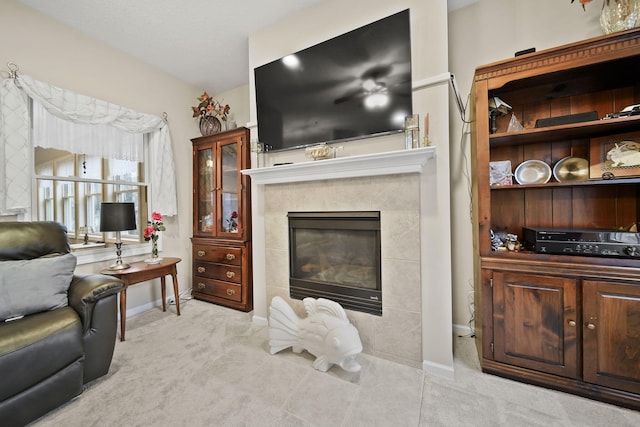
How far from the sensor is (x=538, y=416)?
48.3 inches

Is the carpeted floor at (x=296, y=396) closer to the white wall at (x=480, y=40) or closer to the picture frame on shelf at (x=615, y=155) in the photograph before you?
the white wall at (x=480, y=40)

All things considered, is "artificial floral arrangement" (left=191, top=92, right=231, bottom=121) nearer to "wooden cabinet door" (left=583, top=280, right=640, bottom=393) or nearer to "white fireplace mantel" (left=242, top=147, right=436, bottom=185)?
"white fireplace mantel" (left=242, top=147, right=436, bottom=185)

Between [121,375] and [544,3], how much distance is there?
400 cm

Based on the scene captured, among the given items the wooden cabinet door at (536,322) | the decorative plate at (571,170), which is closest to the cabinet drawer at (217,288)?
the wooden cabinet door at (536,322)

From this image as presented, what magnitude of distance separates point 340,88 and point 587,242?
A: 1.87m

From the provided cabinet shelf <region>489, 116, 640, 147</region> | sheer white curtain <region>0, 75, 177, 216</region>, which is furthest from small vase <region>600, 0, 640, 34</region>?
sheer white curtain <region>0, 75, 177, 216</region>

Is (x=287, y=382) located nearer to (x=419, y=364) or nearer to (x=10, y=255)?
(x=419, y=364)

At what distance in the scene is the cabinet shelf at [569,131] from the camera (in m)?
1.31

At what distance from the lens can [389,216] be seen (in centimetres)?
172

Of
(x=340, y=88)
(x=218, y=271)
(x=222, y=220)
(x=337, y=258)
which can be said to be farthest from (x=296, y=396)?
(x=340, y=88)

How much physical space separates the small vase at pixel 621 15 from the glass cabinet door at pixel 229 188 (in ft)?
9.85

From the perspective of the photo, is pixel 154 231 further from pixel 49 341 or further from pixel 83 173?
pixel 49 341

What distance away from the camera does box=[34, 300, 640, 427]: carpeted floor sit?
4.05 ft

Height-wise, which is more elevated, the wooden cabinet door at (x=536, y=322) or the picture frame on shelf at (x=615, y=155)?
the picture frame on shelf at (x=615, y=155)
